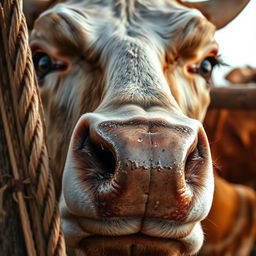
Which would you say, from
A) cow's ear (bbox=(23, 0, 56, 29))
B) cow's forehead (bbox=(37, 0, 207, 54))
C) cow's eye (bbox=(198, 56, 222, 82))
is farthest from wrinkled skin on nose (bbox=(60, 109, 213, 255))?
cow's ear (bbox=(23, 0, 56, 29))

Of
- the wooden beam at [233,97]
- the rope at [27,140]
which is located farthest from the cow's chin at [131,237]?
the wooden beam at [233,97]

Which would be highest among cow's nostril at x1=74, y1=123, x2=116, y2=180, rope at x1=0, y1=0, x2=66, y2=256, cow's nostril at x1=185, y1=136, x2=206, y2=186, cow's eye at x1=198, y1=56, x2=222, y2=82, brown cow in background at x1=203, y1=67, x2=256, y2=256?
rope at x1=0, y1=0, x2=66, y2=256

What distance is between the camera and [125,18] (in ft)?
10.6

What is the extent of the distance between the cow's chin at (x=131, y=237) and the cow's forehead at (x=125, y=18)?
1.03 m

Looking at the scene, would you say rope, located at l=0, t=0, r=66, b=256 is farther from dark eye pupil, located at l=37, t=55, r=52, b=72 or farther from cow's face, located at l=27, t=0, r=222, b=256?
dark eye pupil, located at l=37, t=55, r=52, b=72

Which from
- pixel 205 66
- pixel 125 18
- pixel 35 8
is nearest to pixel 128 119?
pixel 125 18

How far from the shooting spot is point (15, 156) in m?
1.99

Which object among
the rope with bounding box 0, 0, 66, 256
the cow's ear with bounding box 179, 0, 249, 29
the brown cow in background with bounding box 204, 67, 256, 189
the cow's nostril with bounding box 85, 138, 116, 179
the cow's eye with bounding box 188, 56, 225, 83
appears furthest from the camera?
the brown cow in background with bounding box 204, 67, 256, 189

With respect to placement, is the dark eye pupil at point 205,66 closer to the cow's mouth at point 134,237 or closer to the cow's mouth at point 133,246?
the cow's mouth at point 134,237

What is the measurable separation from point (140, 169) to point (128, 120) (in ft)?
0.72

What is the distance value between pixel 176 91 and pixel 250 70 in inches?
203

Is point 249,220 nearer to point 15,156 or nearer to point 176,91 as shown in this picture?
point 176,91

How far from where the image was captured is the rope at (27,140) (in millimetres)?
1960

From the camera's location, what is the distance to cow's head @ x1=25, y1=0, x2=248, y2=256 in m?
2.12
